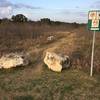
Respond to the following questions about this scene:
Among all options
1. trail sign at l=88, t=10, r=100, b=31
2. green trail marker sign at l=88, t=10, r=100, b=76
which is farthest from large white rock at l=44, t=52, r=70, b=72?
trail sign at l=88, t=10, r=100, b=31

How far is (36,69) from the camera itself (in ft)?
54.4

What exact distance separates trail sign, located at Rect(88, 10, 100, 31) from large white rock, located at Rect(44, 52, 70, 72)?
182 cm

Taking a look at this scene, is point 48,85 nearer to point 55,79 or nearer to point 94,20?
point 55,79

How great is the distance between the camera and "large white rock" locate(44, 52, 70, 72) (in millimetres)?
15992

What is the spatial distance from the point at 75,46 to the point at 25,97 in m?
6.79

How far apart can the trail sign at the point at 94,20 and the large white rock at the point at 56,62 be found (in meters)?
1.82

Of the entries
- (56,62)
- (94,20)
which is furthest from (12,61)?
(94,20)

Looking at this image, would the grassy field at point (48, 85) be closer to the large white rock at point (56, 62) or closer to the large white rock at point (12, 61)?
the large white rock at point (56, 62)

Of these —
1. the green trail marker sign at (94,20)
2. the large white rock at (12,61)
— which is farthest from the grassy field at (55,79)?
the green trail marker sign at (94,20)

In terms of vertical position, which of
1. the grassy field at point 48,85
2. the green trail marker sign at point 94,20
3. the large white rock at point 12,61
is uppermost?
the green trail marker sign at point 94,20

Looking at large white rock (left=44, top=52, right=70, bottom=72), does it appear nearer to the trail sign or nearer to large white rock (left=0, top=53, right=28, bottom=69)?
large white rock (left=0, top=53, right=28, bottom=69)

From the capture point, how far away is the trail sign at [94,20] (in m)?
15.4

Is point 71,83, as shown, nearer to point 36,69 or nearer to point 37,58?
point 36,69

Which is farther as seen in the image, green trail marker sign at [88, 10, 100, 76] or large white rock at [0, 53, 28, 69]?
large white rock at [0, 53, 28, 69]
